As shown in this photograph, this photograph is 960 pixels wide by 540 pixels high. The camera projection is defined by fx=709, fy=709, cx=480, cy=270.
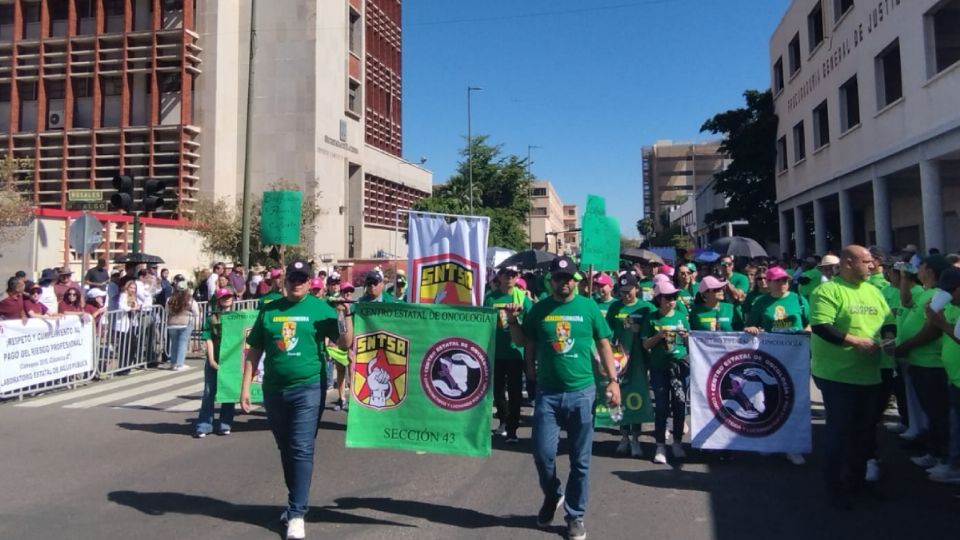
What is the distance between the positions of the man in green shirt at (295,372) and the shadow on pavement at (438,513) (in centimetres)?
64

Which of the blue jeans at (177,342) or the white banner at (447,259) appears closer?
the white banner at (447,259)

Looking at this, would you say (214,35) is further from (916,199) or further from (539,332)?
(539,332)

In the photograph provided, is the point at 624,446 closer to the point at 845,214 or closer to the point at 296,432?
the point at 296,432

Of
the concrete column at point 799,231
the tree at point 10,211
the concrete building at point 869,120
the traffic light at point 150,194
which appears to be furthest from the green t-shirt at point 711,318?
the concrete column at point 799,231

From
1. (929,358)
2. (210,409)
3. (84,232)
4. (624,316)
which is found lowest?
(210,409)

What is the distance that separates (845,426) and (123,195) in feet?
44.5

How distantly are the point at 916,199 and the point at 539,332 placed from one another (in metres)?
23.3

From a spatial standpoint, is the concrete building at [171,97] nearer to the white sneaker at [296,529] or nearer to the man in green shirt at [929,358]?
the white sneaker at [296,529]

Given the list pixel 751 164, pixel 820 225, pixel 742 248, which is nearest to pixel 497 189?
pixel 751 164

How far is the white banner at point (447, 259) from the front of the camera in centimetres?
635

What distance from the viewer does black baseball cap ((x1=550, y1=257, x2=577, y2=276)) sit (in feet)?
16.5

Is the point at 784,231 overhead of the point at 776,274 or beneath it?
overhead

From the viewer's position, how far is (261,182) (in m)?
33.5

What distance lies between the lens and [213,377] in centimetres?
831
